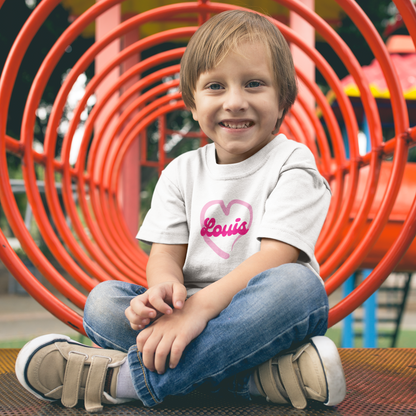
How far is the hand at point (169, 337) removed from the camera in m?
0.71

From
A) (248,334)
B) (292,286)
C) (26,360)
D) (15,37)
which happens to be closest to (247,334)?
(248,334)

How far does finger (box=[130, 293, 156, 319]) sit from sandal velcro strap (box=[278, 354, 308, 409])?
0.24m

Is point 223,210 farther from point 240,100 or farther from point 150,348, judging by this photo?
point 150,348

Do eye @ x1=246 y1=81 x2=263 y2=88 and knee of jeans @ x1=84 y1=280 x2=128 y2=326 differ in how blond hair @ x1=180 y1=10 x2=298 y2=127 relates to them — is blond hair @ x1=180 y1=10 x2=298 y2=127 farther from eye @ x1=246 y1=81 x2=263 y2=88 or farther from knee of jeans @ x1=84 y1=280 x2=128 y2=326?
knee of jeans @ x1=84 y1=280 x2=128 y2=326

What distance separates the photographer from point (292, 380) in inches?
29.4

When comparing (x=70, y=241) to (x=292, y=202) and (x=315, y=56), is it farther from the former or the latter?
(x=315, y=56)

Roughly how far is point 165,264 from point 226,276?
197 mm

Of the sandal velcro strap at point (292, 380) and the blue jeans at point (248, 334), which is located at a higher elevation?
the blue jeans at point (248, 334)

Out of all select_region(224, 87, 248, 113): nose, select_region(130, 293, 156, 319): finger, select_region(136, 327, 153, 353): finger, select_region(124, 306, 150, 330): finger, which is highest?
select_region(224, 87, 248, 113): nose

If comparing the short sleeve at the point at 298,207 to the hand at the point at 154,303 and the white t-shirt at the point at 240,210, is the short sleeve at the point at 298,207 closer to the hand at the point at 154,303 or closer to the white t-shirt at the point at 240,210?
the white t-shirt at the point at 240,210

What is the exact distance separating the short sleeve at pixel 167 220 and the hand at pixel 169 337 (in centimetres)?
29

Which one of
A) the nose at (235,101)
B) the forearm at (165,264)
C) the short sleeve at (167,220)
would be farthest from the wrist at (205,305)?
the nose at (235,101)

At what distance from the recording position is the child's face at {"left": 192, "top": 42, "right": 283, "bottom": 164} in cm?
89

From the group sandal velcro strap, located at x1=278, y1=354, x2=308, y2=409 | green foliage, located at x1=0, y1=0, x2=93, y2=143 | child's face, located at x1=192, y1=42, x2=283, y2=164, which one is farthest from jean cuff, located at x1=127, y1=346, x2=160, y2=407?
green foliage, located at x1=0, y1=0, x2=93, y2=143
